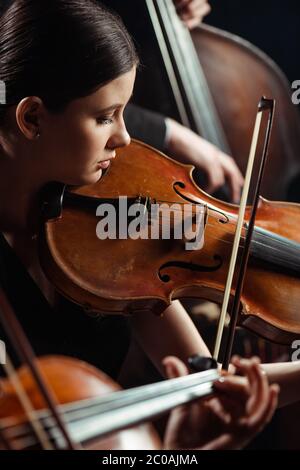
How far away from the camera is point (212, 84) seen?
4.35 feet

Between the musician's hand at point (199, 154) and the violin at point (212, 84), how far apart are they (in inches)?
2.4

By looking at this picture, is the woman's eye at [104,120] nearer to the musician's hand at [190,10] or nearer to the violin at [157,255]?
the violin at [157,255]

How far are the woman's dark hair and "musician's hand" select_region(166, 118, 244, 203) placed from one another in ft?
1.17

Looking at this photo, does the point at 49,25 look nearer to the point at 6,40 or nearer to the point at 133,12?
the point at 6,40

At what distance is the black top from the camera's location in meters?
0.86

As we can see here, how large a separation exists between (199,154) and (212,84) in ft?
0.81

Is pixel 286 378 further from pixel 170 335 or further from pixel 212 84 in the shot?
pixel 212 84

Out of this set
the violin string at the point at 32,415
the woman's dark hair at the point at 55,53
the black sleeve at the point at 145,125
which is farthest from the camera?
the black sleeve at the point at 145,125

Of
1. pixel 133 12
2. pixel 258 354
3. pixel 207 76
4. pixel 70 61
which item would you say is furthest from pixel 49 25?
pixel 258 354

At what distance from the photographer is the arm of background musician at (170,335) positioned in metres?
0.91

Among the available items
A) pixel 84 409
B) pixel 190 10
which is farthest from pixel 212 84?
pixel 84 409

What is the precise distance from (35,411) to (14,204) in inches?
14.8

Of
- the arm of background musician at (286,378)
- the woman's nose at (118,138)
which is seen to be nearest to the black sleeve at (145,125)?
the woman's nose at (118,138)

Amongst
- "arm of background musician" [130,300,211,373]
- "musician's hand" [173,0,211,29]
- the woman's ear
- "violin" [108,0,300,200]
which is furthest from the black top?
"musician's hand" [173,0,211,29]
